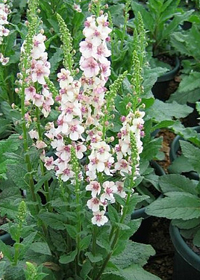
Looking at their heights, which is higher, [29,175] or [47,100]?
[47,100]

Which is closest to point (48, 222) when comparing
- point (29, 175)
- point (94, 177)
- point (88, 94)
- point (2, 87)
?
point (29, 175)

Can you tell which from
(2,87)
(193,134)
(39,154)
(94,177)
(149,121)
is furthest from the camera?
(2,87)

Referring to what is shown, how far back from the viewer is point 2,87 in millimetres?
3270

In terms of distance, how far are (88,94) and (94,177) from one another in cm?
29

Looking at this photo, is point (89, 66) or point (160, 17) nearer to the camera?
point (89, 66)

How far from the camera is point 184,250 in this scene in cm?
251

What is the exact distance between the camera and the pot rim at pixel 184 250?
246 cm

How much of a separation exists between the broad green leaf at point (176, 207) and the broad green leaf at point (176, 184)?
0.53 feet

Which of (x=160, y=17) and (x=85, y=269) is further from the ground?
(x=160, y=17)

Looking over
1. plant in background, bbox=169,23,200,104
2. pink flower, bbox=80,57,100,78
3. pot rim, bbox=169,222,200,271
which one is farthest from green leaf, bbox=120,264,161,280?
plant in background, bbox=169,23,200,104

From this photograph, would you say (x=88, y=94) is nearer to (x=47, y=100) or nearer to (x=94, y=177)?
(x=47, y=100)

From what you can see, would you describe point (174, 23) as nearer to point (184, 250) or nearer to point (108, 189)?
point (184, 250)

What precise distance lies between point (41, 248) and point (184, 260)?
2.81 feet

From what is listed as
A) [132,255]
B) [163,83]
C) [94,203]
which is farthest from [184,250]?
[163,83]
